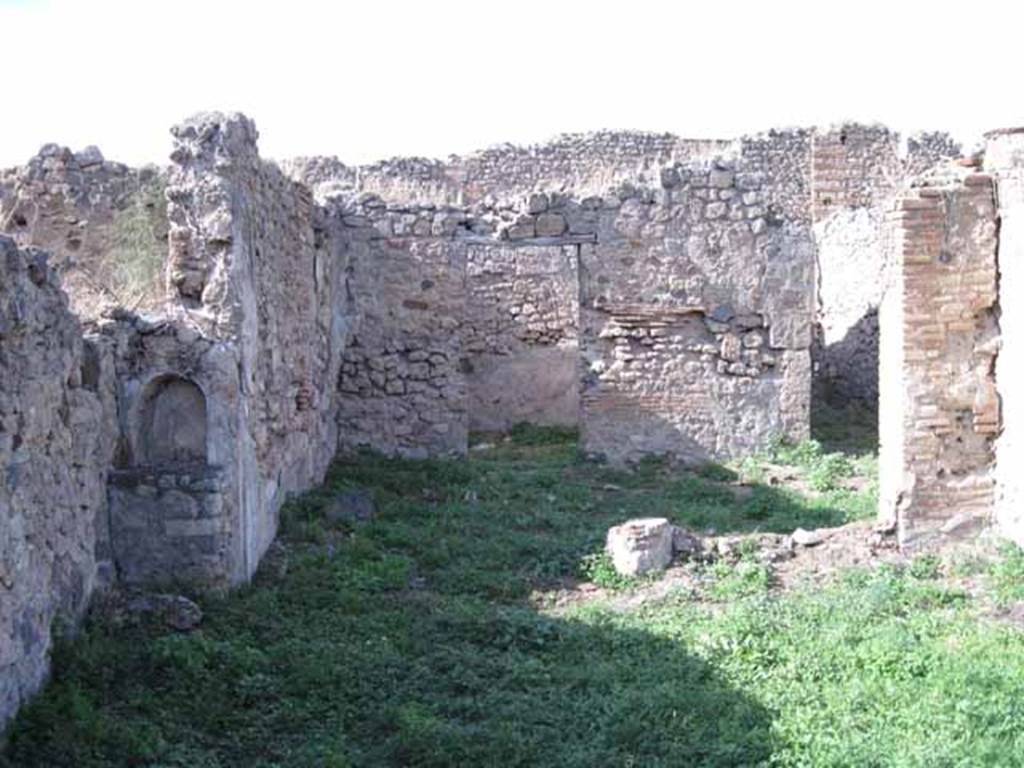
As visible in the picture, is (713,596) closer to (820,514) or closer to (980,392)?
(980,392)

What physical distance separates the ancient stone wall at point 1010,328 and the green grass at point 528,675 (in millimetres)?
491

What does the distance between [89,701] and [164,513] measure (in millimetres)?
1971

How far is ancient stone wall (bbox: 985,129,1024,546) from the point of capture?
7.98 metres

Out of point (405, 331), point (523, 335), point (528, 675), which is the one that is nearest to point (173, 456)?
point (528, 675)

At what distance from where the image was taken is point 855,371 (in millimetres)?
16078

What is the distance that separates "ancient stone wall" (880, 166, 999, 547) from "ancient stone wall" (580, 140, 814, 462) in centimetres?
488

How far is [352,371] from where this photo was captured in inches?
524

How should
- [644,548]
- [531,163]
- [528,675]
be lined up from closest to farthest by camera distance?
[528,675], [644,548], [531,163]

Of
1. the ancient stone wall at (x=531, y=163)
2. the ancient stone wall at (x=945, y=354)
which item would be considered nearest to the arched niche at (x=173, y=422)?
the ancient stone wall at (x=945, y=354)

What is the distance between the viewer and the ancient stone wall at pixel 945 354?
8242 millimetres

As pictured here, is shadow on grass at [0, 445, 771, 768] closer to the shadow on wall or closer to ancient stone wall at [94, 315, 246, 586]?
ancient stone wall at [94, 315, 246, 586]

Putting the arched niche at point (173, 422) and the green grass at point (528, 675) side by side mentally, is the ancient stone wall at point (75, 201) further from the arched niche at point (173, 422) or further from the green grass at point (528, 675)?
the green grass at point (528, 675)

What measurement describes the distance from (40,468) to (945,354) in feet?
18.4

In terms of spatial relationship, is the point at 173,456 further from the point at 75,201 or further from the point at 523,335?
the point at 523,335
